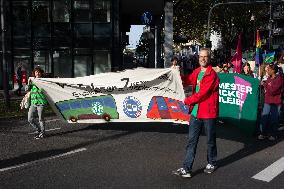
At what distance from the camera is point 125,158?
7824mm

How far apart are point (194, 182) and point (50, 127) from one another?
6022mm

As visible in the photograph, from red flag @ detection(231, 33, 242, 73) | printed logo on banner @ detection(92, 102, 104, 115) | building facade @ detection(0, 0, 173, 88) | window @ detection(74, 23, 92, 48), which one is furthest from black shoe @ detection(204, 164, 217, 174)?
window @ detection(74, 23, 92, 48)

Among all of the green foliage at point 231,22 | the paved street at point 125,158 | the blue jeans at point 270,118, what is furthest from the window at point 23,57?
the green foliage at point 231,22

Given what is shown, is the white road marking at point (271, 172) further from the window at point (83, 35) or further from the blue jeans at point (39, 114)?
the window at point (83, 35)

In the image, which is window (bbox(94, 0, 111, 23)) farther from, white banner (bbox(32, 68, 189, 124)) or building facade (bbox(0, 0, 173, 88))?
white banner (bbox(32, 68, 189, 124))

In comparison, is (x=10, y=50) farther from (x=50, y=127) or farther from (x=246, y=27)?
(x=246, y=27)

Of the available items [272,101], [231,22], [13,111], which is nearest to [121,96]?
[272,101]

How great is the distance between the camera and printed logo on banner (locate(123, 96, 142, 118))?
9.80 meters

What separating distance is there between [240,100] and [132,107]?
96.0 inches

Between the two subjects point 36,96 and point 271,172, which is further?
point 36,96

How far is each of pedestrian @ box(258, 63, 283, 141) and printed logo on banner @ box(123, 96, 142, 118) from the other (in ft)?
8.90

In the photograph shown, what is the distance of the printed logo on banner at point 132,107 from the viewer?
9797 millimetres

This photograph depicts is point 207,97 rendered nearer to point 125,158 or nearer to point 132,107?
point 125,158

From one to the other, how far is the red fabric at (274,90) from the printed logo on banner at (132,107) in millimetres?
2791
